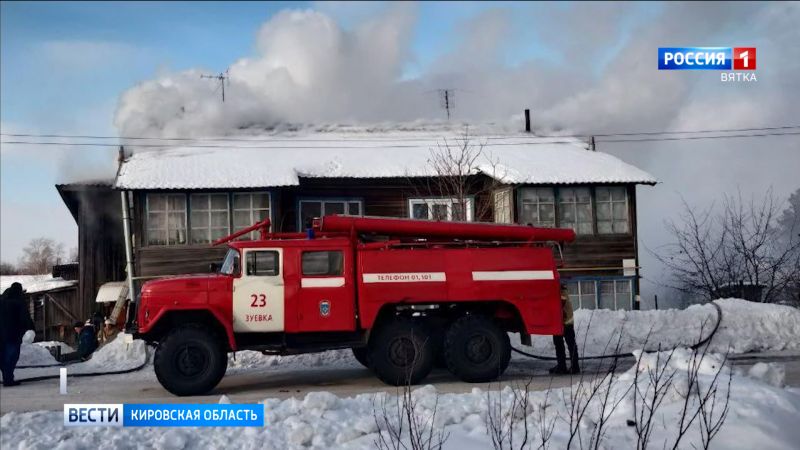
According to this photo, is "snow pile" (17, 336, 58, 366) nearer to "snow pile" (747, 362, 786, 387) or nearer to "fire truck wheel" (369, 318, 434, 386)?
"fire truck wheel" (369, 318, 434, 386)

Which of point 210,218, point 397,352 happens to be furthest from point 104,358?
point 397,352

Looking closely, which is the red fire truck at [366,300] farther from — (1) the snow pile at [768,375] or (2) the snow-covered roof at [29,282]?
(1) the snow pile at [768,375]

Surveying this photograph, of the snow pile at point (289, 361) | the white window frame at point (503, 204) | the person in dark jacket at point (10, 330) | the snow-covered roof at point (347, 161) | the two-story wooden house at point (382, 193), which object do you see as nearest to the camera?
the person in dark jacket at point (10, 330)

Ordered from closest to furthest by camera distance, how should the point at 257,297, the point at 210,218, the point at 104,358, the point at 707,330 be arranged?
the point at 257,297 < the point at 104,358 < the point at 707,330 < the point at 210,218

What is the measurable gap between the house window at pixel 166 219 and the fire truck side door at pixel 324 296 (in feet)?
33.2

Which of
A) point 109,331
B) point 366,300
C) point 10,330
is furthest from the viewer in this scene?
point 109,331

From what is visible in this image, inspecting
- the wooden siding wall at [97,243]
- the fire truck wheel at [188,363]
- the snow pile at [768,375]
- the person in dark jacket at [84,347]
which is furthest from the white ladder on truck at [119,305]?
the snow pile at [768,375]

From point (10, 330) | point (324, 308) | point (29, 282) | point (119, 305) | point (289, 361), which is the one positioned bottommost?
point (289, 361)

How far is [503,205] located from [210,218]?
8229 millimetres

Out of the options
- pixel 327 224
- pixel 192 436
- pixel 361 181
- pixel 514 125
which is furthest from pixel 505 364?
pixel 514 125

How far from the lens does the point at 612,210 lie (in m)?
22.0

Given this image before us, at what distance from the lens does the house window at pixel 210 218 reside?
20.5 metres

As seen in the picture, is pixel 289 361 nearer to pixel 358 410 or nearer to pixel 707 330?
pixel 358 410

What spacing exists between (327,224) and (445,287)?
201 centimetres
